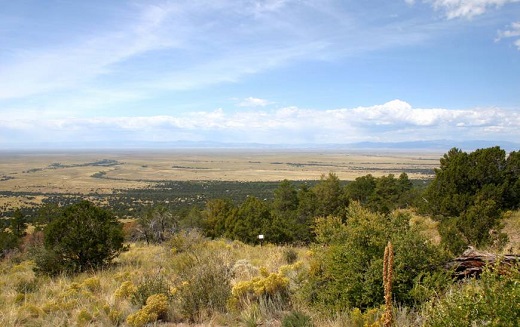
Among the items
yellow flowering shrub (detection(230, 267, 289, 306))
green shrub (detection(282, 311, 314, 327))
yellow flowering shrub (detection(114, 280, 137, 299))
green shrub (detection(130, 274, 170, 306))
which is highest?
green shrub (detection(282, 311, 314, 327))

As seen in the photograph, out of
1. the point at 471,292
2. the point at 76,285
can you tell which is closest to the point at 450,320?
the point at 471,292

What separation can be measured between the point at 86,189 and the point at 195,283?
94713 mm

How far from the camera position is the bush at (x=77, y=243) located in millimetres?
9641

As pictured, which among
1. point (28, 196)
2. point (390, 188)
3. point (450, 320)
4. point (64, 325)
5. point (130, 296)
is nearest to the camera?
point (450, 320)

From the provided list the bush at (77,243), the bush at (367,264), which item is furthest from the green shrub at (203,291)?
the bush at (77,243)

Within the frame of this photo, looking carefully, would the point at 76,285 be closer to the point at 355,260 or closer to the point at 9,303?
the point at 9,303

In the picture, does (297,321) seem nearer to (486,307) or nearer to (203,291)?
(203,291)

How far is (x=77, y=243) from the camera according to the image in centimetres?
998

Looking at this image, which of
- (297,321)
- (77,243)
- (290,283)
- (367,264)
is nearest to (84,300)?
(290,283)

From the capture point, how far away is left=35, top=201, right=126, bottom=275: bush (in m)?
9.64

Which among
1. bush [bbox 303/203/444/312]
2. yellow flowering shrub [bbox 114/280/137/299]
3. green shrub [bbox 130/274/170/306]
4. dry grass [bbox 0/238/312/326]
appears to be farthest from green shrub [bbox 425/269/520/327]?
yellow flowering shrub [bbox 114/280/137/299]

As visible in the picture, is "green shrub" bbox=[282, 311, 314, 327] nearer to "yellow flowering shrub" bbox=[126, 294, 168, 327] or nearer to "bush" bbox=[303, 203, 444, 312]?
"bush" bbox=[303, 203, 444, 312]

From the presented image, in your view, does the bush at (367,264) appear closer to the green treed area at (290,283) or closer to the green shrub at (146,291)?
the green treed area at (290,283)

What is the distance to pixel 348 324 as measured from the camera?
4355mm
